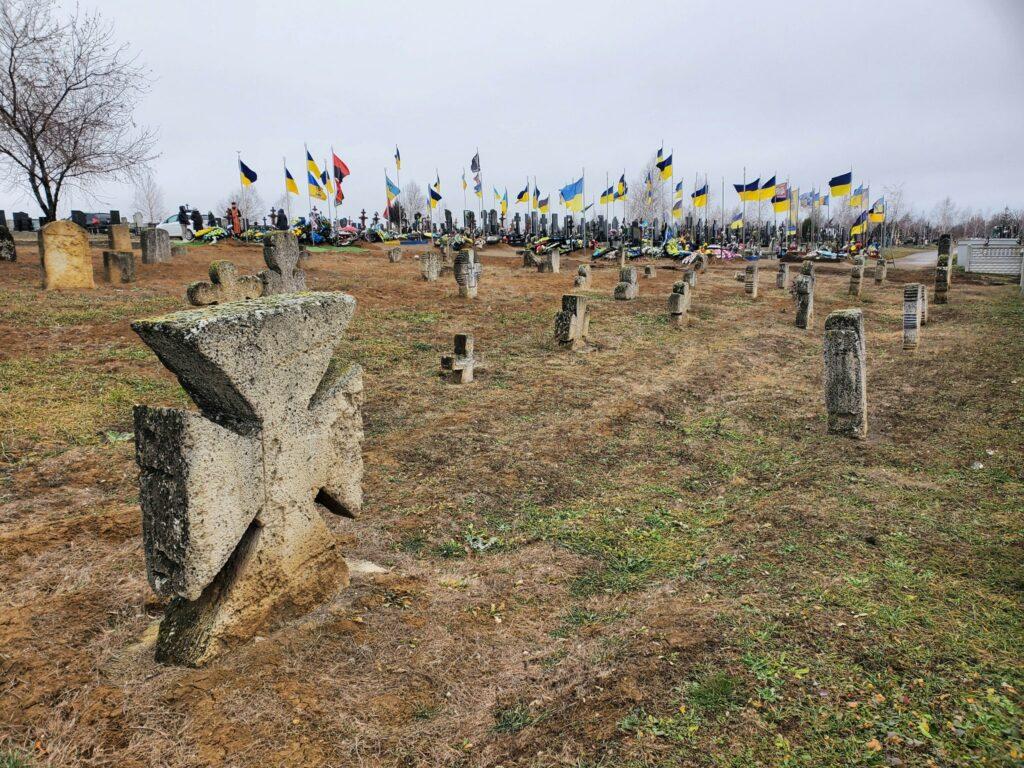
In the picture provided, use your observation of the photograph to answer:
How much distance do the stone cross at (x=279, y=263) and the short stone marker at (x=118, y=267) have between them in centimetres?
581

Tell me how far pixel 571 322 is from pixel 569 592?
918 cm

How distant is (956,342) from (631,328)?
713 centimetres

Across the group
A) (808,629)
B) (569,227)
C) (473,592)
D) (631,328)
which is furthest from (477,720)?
(569,227)

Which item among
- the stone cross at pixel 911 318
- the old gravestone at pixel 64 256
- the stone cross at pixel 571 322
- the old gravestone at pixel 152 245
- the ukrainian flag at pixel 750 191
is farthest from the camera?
the ukrainian flag at pixel 750 191

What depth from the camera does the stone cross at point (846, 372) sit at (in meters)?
7.69

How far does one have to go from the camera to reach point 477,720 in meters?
3.02

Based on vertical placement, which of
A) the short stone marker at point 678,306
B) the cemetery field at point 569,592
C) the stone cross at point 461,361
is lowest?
the cemetery field at point 569,592

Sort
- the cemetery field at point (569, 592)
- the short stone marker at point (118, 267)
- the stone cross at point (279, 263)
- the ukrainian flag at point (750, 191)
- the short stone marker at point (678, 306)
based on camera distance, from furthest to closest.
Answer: the ukrainian flag at point (750, 191), the short stone marker at point (118, 267), the short stone marker at point (678, 306), the stone cross at point (279, 263), the cemetery field at point (569, 592)

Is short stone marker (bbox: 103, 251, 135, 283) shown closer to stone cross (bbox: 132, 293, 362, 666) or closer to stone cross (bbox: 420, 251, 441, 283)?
stone cross (bbox: 420, 251, 441, 283)

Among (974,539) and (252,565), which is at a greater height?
(252,565)

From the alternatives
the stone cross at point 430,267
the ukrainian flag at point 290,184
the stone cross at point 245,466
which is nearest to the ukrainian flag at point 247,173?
the ukrainian flag at point 290,184

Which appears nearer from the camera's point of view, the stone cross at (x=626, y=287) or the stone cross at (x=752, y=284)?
the stone cross at (x=626, y=287)

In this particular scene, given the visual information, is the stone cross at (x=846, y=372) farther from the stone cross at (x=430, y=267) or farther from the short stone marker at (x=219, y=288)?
the stone cross at (x=430, y=267)

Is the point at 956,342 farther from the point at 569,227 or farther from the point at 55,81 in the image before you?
the point at 569,227
